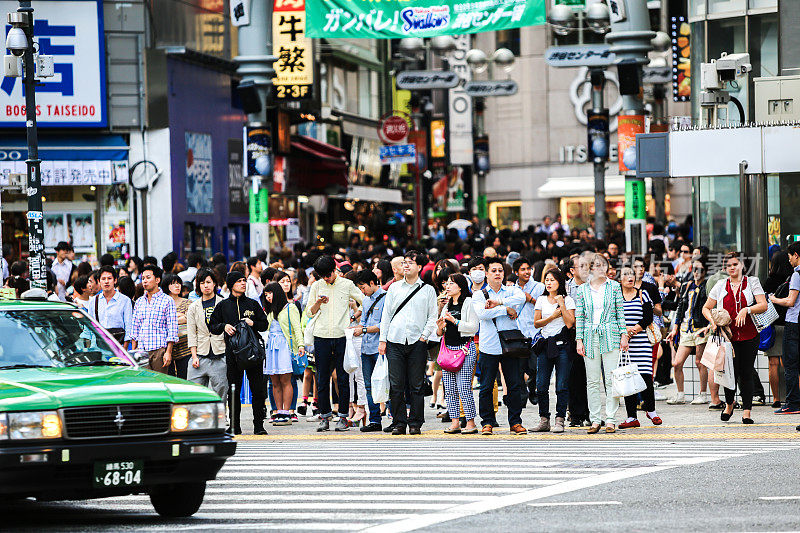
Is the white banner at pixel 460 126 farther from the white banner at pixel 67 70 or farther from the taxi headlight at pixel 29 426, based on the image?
the taxi headlight at pixel 29 426

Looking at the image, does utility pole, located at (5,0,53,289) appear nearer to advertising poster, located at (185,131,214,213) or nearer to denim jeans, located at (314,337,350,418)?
denim jeans, located at (314,337,350,418)

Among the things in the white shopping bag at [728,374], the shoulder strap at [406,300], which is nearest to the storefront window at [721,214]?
the white shopping bag at [728,374]

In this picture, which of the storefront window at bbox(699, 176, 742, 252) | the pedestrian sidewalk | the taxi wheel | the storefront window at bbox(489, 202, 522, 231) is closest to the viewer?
the taxi wheel

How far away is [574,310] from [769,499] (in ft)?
20.6

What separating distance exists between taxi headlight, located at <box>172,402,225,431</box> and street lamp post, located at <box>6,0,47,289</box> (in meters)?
11.8

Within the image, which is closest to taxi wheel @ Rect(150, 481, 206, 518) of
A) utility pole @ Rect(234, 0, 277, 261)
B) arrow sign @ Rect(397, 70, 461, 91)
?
utility pole @ Rect(234, 0, 277, 261)

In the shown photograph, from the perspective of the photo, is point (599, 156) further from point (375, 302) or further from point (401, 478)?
point (401, 478)

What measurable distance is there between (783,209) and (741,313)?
7679 millimetres

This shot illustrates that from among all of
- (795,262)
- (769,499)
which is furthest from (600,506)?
(795,262)

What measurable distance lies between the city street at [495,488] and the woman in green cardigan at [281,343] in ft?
7.66

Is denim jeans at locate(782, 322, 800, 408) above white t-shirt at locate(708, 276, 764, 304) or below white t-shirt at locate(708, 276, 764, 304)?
below

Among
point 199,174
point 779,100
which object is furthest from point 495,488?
point 199,174

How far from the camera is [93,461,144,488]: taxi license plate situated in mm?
9531

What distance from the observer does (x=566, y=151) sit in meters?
66.8
